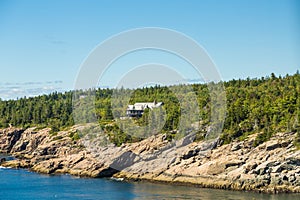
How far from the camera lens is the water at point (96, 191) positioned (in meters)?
33.1

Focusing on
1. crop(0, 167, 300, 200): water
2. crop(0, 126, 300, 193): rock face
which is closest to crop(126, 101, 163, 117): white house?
crop(0, 126, 300, 193): rock face

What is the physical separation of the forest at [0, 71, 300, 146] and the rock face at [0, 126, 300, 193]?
1.72 metres

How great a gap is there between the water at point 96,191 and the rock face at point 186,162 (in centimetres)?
145

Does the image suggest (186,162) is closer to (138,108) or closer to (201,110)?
(201,110)

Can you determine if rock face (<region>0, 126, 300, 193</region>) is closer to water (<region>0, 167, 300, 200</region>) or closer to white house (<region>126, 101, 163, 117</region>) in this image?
water (<region>0, 167, 300, 200</region>)

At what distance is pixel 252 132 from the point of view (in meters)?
43.2

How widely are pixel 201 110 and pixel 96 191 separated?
19197 mm

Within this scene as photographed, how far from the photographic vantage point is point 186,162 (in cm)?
4044

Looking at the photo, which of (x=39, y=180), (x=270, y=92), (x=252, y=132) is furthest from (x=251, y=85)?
(x=39, y=180)

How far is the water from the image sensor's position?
1303 inches

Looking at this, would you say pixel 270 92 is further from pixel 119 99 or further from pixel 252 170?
pixel 119 99

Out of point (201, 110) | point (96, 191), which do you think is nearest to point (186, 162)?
point (96, 191)

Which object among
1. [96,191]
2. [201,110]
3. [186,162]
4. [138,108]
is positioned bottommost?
[96,191]

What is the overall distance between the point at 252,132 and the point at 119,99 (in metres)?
31.6
